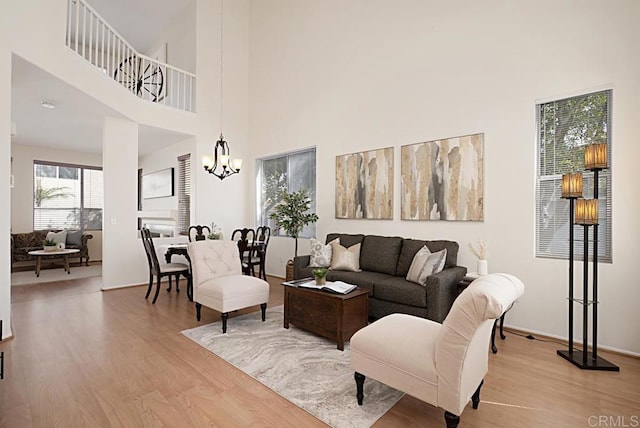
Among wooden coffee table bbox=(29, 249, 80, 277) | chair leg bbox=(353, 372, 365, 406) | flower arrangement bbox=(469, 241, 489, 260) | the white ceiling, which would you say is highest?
the white ceiling

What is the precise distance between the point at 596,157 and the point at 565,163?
2.27 ft

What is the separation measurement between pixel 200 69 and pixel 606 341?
749 centimetres

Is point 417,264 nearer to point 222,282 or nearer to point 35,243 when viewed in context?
point 222,282

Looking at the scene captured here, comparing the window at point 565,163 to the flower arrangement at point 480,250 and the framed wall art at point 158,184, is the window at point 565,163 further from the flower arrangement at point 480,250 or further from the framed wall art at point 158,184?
the framed wall art at point 158,184

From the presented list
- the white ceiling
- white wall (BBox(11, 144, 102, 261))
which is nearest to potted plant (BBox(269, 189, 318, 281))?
the white ceiling

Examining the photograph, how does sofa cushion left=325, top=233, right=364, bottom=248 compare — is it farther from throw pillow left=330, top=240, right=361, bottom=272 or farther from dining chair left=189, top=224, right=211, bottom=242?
dining chair left=189, top=224, right=211, bottom=242

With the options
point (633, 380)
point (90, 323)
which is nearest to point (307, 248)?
point (90, 323)

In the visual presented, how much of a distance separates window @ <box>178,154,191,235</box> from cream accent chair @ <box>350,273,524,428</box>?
18.2 feet

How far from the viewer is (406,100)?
14.8ft

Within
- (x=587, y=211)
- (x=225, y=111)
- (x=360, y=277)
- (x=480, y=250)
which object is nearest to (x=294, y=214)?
(x=360, y=277)

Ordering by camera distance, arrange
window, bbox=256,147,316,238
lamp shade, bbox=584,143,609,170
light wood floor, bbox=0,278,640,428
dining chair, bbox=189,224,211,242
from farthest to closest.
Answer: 1. window, bbox=256,147,316,238
2. dining chair, bbox=189,224,211,242
3. lamp shade, bbox=584,143,609,170
4. light wood floor, bbox=0,278,640,428

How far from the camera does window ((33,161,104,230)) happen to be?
314 inches

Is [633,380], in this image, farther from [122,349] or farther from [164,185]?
[164,185]

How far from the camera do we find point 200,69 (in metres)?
6.52
